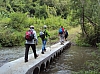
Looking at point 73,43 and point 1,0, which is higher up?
point 1,0

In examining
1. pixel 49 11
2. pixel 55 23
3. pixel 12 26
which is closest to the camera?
pixel 12 26

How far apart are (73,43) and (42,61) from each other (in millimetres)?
16592

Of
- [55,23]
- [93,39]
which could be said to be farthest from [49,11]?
[93,39]

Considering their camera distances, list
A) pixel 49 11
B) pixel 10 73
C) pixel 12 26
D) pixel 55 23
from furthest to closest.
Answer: pixel 49 11 < pixel 55 23 < pixel 12 26 < pixel 10 73

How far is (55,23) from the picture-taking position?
38625mm

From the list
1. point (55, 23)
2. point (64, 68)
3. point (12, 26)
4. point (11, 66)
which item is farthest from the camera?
point (55, 23)

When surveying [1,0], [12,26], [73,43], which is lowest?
[73,43]

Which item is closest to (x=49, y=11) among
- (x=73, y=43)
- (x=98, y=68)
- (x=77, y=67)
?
(x=73, y=43)

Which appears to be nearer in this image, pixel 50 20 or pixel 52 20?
pixel 50 20

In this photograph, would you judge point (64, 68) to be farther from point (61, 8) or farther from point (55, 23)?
point (61, 8)

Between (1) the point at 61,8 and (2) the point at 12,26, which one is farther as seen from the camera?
(1) the point at 61,8

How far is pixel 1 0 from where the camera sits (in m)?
46.5

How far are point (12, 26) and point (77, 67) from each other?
2069cm

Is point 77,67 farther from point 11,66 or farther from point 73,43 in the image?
point 73,43
